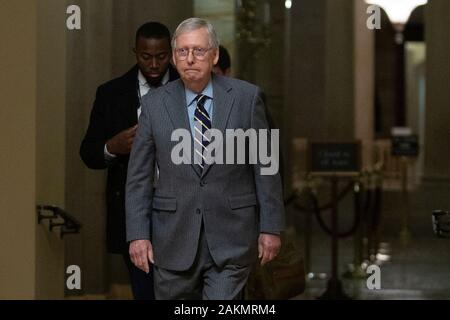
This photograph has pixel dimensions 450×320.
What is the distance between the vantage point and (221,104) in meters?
5.80

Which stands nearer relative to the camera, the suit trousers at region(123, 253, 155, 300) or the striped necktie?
the striped necktie

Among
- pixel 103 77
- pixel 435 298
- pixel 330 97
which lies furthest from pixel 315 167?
pixel 103 77

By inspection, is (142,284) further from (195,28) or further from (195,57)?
(195,28)

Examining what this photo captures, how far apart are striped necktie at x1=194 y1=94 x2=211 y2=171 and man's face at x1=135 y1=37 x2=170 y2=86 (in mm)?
416

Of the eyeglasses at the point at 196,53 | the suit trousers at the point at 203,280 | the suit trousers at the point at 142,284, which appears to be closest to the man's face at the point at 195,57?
the eyeglasses at the point at 196,53

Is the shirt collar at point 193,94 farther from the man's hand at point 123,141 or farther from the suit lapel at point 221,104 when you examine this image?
the man's hand at point 123,141

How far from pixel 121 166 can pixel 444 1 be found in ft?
6.38

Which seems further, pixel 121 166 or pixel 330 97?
pixel 330 97

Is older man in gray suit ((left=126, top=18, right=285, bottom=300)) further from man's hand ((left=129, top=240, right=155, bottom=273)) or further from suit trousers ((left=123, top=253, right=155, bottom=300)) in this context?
suit trousers ((left=123, top=253, right=155, bottom=300))

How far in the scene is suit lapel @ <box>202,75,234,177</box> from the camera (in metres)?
5.80

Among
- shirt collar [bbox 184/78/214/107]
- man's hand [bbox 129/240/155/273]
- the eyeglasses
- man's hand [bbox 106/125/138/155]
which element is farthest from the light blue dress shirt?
man's hand [bbox 129/240/155/273]

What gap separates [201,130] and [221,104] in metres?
0.16
